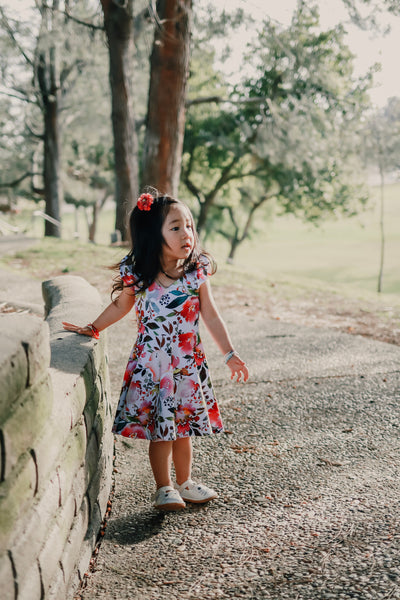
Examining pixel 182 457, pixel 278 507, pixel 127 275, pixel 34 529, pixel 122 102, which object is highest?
pixel 122 102

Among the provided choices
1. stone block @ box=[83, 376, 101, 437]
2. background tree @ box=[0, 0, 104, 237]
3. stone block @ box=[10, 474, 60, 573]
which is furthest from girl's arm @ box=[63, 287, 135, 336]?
background tree @ box=[0, 0, 104, 237]

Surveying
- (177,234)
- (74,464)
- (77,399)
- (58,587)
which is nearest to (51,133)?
(177,234)

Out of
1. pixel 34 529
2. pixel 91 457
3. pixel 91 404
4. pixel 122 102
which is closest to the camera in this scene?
pixel 34 529

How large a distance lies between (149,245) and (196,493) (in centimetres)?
120

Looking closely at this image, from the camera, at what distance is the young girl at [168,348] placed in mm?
2777

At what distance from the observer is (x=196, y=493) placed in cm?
282

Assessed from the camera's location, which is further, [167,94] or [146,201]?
[167,94]

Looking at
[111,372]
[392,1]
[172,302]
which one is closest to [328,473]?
[172,302]

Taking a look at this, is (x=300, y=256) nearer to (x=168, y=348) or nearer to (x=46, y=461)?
(x=168, y=348)

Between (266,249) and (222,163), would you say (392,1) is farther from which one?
(266,249)

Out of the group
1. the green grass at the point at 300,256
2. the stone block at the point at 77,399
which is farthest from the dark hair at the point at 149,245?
the green grass at the point at 300,256

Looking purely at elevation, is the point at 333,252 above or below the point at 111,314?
below

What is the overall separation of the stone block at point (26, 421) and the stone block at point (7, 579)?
7.8 inches

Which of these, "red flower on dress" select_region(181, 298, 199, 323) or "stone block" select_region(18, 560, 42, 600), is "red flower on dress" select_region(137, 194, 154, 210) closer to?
"red flower on dress" select_region(181, 298, 199, 323)
